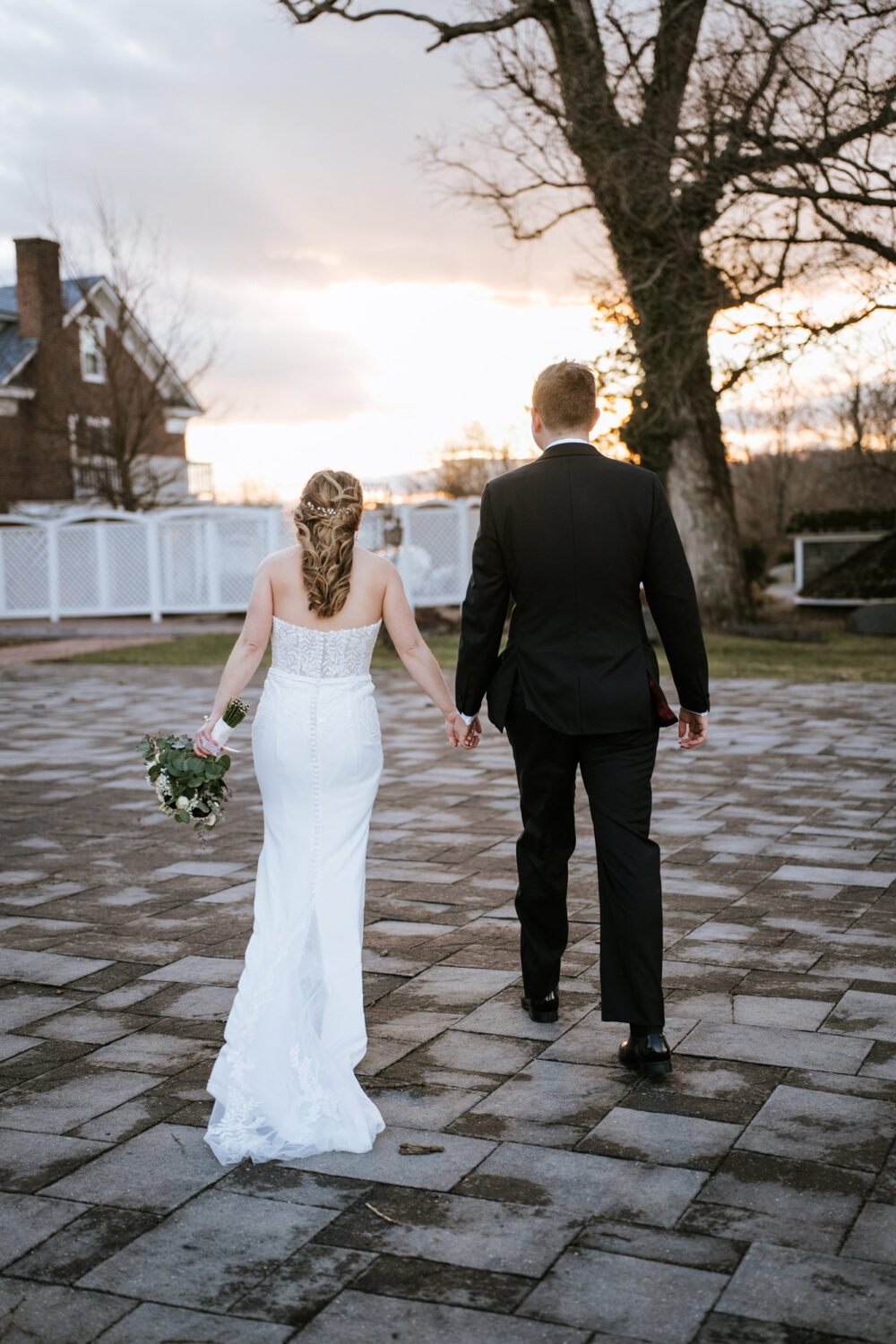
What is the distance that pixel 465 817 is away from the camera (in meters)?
7.39

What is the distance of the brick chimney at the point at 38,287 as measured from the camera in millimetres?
33250

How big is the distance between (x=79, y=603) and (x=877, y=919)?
21.9 metres

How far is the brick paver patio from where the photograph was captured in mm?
2553

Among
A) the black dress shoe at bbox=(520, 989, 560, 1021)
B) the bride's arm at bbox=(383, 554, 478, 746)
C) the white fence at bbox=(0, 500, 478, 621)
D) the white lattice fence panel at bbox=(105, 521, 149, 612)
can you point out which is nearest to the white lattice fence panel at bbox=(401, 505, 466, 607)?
the white fence at bbox=(0, 500, 478, 621)

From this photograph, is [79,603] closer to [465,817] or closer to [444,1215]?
[465,817]

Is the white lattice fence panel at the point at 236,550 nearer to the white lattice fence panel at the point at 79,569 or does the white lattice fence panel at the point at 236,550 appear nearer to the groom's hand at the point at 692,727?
the white lattice fence panel at the point at 79,569

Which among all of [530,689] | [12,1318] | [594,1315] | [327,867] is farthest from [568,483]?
[12,1318]

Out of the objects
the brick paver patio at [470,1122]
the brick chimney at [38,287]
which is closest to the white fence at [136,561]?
the brick chimney at [38,287]

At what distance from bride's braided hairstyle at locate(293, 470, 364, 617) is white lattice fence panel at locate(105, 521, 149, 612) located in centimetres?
2214

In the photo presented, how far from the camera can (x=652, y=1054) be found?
3.69 metres

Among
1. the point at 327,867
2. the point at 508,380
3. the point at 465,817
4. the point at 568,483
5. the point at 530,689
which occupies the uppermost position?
the point at 508,380

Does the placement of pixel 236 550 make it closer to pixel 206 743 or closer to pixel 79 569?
pixel 79 569

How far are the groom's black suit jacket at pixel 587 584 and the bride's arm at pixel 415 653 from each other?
6.7 inches

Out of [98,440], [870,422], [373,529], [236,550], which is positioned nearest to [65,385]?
[98,440]
